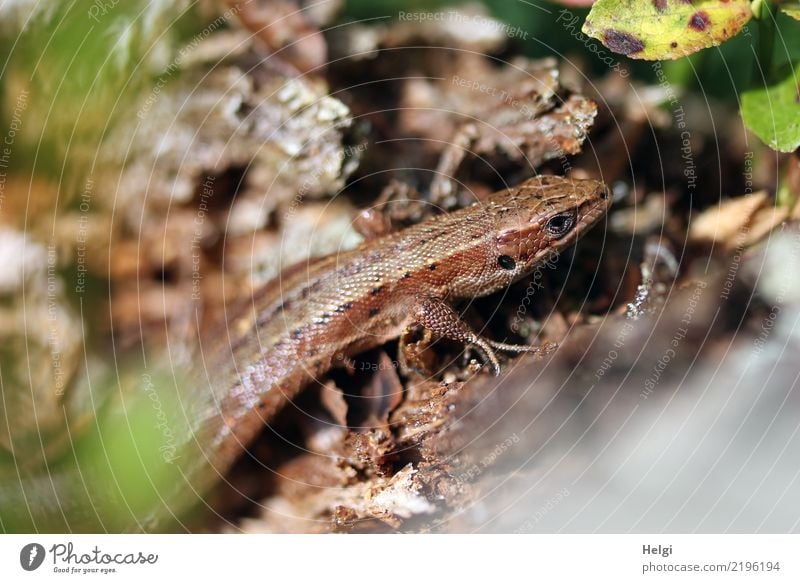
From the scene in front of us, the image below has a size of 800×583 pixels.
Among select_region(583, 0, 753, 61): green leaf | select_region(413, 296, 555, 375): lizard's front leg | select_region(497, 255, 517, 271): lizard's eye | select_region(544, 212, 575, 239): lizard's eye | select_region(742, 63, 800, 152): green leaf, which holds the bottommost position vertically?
select_region(413, 296, 555, 375): lizard's front leg

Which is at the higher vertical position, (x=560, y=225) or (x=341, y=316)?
(x=560, y=225)

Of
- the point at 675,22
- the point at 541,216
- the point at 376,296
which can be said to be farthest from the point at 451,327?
the point at 675,22

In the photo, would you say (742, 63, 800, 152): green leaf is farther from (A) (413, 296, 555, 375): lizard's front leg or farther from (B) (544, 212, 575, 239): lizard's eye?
(A) (413, 296, 555, 375): lizard's front leg

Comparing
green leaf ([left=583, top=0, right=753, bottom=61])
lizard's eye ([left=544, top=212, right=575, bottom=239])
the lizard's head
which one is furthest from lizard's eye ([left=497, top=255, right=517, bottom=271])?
green leaf ([left=583, top=0, right=753, bottom=61])

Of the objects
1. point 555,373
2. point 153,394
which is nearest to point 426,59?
point 555,373

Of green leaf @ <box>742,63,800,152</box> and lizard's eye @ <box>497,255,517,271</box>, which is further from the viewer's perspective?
lizard's eye @ <box>497,255,517,271</box>

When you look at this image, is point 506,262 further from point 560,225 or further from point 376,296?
point 376,296

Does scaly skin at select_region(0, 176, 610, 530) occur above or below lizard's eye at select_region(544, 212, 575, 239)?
below
